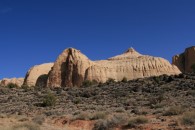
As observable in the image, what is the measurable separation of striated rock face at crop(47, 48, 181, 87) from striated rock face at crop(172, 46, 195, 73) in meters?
11.7

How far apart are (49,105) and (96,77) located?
48.6 m

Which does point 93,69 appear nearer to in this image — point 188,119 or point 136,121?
point 136,121

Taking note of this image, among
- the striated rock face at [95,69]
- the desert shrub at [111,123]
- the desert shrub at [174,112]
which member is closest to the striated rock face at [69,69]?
the striated rock face at [95,69]

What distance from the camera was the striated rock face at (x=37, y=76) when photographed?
9416 cm

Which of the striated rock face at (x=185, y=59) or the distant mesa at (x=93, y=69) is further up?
the striated rock face at (x=185, y=59)

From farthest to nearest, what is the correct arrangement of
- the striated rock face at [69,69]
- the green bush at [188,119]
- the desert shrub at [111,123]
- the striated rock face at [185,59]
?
the striated rock face at [185,59] → the striated rock face at [69,69] → the desert shrub at [111,123] → the green bush at [188,119]

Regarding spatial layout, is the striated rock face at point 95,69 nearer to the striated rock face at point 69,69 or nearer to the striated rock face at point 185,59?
the striated rock face at point 69,69

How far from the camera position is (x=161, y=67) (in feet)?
300

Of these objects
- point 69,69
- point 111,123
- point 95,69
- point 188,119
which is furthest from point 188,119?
point 69,69

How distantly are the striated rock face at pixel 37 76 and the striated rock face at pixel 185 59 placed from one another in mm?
39113

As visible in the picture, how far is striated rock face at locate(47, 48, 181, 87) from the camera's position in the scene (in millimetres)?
86312

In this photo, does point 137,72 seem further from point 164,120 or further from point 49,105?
point 164,120

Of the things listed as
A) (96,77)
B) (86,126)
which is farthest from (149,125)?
(96,77)

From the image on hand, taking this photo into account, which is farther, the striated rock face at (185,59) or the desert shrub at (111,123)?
the striated rock face at (185,59)
